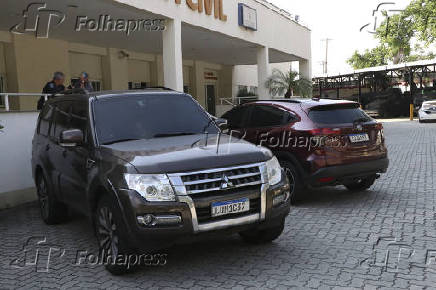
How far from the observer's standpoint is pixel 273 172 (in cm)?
458

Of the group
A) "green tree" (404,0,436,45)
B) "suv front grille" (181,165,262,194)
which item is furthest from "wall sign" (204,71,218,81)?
"suv front grille" (181,165,262,194)

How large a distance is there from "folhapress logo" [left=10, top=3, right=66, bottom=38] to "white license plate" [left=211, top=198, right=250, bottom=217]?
8.61 meters

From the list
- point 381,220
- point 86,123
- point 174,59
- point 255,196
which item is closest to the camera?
point 255,196

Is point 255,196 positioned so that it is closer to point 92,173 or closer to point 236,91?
point 92,173

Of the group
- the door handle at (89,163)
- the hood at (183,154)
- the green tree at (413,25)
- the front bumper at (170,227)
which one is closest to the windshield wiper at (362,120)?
the hood at (183,154)

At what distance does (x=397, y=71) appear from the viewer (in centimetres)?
3722

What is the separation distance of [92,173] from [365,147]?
428 cm

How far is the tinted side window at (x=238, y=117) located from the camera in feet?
26.7

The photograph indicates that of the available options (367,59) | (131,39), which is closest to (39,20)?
(131,39)

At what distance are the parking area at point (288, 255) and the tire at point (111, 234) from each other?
0.43 ft

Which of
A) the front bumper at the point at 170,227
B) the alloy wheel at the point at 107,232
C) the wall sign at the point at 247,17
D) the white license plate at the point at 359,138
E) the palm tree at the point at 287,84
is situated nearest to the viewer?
the front bumper at the point at 170,227

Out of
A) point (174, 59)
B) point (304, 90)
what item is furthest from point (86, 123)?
point (304, 90)

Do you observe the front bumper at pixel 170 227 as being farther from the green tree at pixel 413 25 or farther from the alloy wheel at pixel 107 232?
the green tree at pixel 413 25

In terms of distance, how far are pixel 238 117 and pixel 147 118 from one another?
3.31 meters
